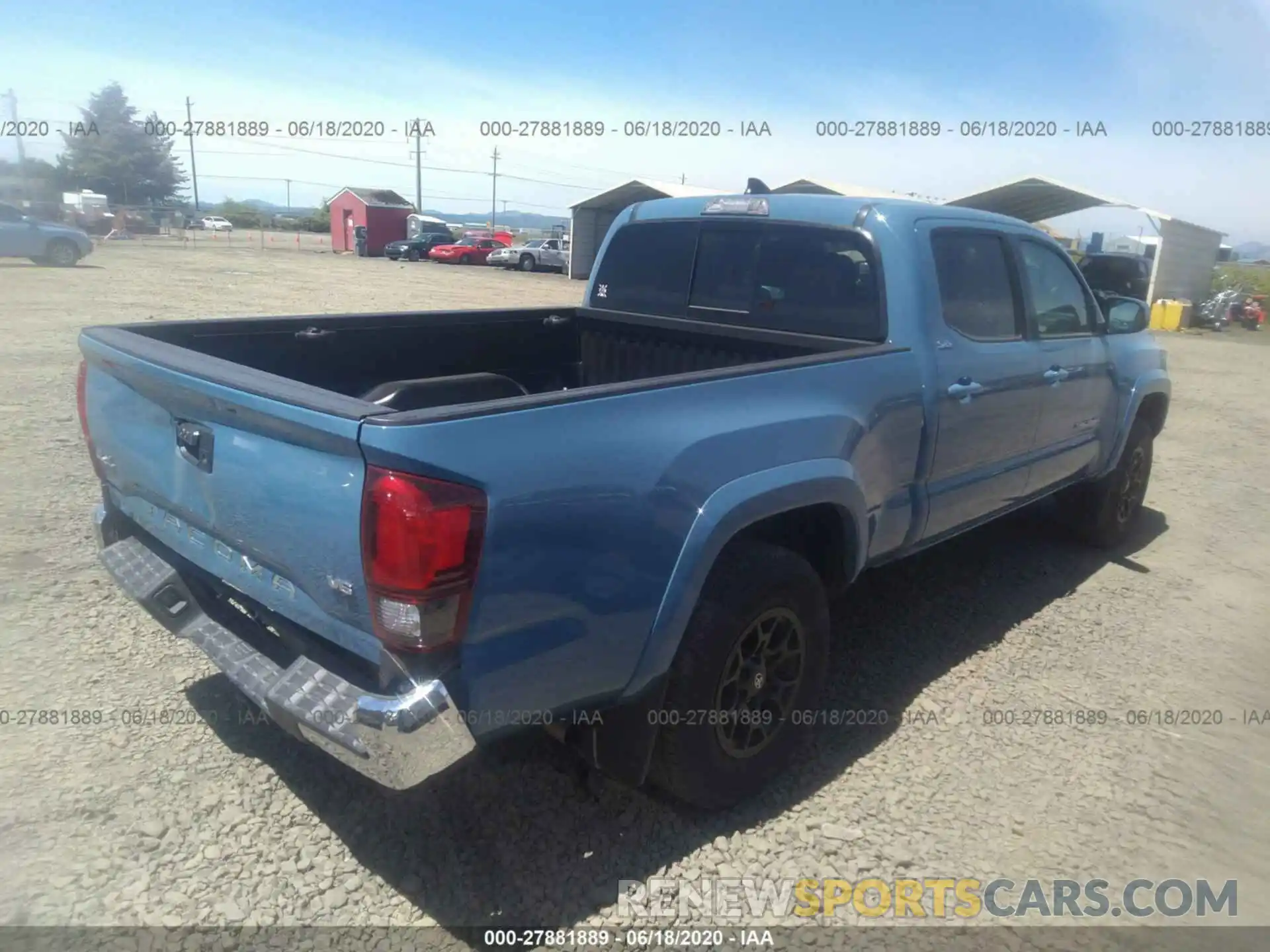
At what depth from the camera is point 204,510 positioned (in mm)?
2551

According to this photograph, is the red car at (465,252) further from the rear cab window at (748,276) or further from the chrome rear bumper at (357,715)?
the chrome rear bumper at (357,715)

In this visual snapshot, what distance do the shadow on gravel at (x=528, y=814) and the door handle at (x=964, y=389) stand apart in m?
1.25

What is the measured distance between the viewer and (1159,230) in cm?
2644

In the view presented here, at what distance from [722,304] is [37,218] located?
26064 mm

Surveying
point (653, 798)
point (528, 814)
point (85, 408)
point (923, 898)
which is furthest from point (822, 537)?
point (85, 408)

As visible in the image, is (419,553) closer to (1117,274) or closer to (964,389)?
(964,389)

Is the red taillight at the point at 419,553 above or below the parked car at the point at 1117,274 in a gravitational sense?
below

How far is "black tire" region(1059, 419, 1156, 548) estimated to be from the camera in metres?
5.58

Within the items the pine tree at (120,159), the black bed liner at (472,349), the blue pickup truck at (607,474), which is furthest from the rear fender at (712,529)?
the pine tree at (120,159)

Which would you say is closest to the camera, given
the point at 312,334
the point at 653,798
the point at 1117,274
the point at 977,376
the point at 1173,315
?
the point at 653,798

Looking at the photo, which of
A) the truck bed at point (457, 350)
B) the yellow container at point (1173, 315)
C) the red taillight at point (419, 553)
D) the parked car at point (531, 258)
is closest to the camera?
the red taillight at point (419, 553)

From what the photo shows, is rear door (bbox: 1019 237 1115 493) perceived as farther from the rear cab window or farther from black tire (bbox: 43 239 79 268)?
black tire (bbox: 43 239 79 268)

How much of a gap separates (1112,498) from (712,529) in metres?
4.10

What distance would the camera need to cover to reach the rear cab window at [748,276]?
3768 mm
